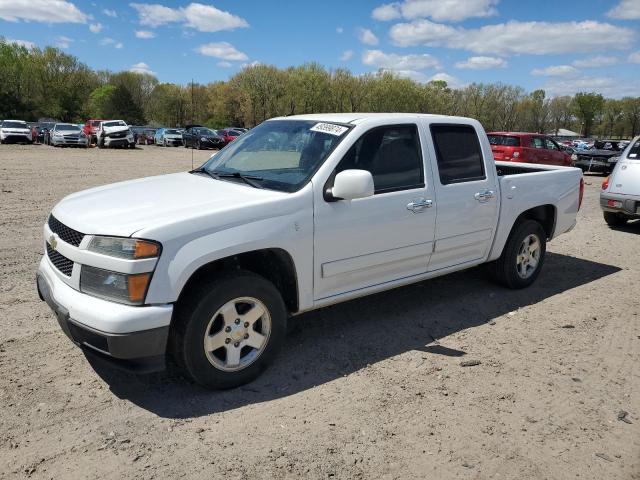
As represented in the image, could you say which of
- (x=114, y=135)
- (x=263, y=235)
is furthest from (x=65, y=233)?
(x=114, y=135)

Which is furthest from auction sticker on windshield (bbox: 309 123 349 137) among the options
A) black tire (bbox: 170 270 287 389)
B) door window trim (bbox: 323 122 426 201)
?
black tire (bbox: 170 270 287 389)

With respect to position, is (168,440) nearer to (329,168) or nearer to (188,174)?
(329,168)

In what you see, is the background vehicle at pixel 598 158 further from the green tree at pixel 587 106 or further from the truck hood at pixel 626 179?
the green tree at pixel 587 106

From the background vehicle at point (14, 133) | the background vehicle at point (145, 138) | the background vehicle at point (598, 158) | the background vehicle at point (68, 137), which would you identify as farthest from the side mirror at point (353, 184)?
the background vehicle at point (145, 138)

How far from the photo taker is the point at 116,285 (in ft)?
10.2

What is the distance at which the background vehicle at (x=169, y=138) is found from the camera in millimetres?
43903

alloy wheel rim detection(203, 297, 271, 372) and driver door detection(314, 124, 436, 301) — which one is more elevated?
driver door detection(314, 124, 436, 301)

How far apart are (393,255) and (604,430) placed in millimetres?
1886

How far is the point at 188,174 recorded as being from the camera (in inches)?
183

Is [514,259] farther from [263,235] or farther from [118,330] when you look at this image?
[118,330]

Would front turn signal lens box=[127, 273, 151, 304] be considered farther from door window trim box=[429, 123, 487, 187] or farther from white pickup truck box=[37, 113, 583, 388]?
door window trim box=[429, 123, 487, 187]

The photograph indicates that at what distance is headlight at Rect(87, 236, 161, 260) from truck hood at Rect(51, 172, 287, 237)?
43mm

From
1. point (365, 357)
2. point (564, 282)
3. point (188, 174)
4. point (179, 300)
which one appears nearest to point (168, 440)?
point (179, 300)

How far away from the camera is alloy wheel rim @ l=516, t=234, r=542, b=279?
18.9 feet
